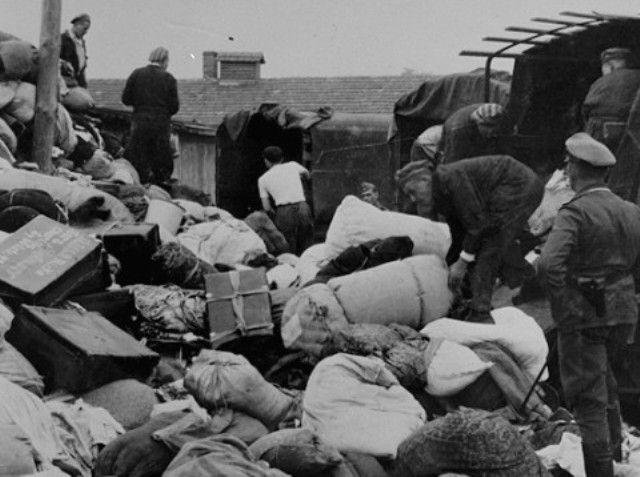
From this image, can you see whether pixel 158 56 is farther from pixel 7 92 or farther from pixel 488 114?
pixel 488 114

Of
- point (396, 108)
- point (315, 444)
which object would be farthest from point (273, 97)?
point (315, 444)

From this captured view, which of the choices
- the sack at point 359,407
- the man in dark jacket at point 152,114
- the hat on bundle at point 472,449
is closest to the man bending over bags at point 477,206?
the sack at point 359,407

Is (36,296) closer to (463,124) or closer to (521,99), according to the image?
(463,124)

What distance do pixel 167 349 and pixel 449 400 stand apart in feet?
5.98

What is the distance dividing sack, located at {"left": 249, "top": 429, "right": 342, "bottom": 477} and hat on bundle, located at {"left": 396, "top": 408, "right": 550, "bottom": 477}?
57 centimetres

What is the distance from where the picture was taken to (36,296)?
20.8 feet

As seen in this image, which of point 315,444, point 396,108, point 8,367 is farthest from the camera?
point 396,108

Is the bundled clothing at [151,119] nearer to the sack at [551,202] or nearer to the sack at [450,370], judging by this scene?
the sack at [551,202]

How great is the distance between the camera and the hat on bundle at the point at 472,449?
13.1 feet

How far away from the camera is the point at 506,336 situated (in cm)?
679

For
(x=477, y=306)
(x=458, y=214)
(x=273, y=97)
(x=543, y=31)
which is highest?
(x=543, y=31)

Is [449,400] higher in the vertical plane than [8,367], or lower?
lower

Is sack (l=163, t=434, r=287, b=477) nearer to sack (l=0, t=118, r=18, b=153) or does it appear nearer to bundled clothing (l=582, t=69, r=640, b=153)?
bundled clothing (l=582, t=69, r=640, b=153)

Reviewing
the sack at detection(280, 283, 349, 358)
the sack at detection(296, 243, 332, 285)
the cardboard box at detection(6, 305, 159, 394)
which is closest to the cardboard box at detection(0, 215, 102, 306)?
the cardboard box at detection(6, 305, 159, 394)
